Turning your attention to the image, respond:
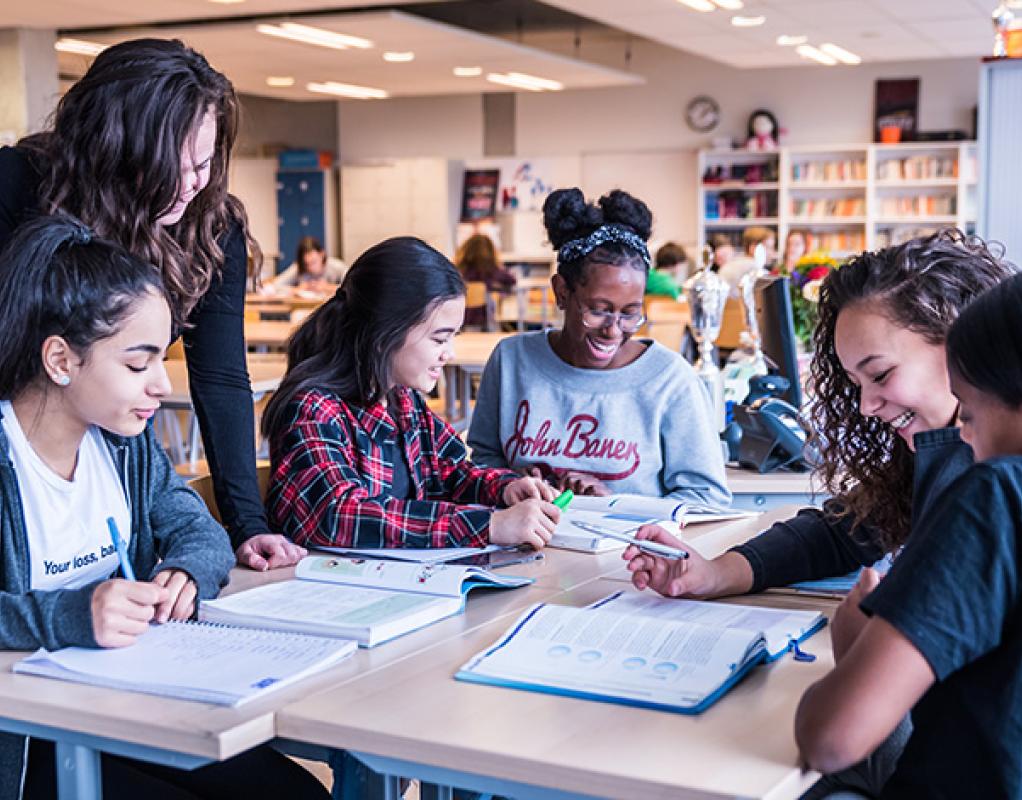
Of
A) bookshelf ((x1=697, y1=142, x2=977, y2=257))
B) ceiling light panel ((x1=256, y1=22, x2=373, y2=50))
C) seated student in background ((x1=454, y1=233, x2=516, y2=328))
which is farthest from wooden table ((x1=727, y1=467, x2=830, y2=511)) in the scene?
bookshelf ((x1=697, y1=142, x2=977, y2=257))

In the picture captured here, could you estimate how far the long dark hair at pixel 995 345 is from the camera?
1.10 m

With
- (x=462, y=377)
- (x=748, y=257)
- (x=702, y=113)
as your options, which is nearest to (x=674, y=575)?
(x=462, y=377)

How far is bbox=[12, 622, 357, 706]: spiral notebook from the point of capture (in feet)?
4.34

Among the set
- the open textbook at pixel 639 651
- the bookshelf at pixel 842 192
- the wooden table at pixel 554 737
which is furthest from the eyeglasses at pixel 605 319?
the bookshelf at pixel 842 192

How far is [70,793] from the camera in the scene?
1358 millimetres

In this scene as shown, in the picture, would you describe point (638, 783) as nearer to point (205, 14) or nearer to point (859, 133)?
point (205, 14)

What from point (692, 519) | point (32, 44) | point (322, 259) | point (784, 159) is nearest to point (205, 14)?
point (32, 44)

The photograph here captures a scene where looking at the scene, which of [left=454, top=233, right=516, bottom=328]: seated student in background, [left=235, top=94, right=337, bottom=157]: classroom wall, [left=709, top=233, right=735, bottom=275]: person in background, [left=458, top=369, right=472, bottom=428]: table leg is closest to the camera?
[left=458, top=369, right=472, bottom=428]: table leg

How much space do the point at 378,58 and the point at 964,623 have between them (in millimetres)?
9886

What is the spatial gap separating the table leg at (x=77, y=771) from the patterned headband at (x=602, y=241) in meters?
1.60

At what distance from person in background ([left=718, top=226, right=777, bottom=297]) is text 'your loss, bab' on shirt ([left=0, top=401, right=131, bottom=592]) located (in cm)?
418

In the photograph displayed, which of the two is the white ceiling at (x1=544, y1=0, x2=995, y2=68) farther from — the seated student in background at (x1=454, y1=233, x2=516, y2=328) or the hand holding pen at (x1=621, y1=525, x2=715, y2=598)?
the hand holding pen at (x1=621, y1=525, x2=715, y2=598)

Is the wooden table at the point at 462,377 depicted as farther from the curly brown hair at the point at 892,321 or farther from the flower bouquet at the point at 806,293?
the curly brown hair at the point at 892,321

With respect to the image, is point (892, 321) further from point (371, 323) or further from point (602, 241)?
point (602, 241)
